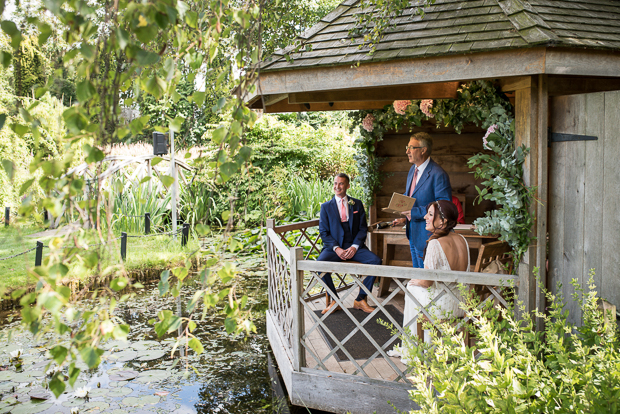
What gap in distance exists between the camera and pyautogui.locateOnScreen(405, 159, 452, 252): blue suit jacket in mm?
4602

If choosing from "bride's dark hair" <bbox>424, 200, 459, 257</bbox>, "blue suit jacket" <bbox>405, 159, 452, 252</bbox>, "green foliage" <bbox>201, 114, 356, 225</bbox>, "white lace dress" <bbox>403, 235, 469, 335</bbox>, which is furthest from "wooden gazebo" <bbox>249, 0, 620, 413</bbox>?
"green foliage" <bbox>201, 114, 356, 225</bbox>

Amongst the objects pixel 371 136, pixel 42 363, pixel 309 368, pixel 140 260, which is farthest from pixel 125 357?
pixel 371 136

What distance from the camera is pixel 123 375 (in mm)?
4781

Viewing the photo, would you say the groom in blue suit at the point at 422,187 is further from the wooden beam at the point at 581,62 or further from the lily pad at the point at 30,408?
the lily pad at the point at 30,408

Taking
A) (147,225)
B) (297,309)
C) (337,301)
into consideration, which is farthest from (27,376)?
(147,225)

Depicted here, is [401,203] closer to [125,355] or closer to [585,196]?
[585,196]

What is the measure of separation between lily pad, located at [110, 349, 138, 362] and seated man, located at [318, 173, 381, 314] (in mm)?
2145

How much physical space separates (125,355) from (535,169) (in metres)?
4.45

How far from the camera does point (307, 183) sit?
1252 centimetres

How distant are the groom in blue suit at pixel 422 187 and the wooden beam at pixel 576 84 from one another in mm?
1289

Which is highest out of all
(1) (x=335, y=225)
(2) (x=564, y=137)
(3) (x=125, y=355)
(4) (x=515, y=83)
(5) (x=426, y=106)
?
(5) (x=426, y=106)

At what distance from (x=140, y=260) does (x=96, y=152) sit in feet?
24.8

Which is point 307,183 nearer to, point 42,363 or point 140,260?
point 140,260

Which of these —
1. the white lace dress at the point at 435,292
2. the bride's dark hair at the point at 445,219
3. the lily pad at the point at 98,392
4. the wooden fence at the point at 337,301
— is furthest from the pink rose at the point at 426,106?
the lily pad at the point at 98,392
